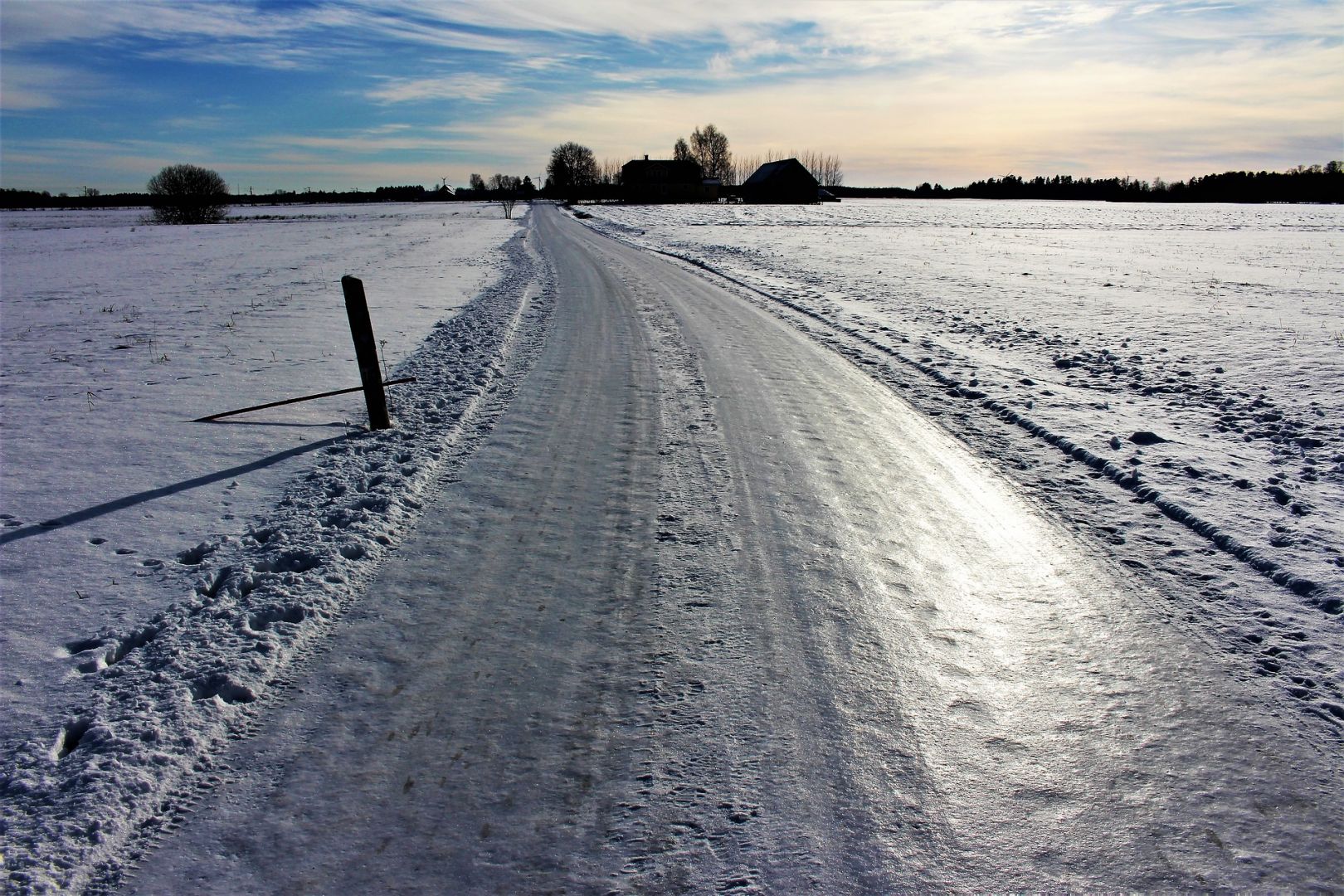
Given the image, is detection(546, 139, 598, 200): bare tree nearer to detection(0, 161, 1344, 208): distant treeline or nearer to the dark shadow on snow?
detection(0, 161, 1344, 208): distant treeline

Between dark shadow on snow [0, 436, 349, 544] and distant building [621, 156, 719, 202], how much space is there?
10547cm

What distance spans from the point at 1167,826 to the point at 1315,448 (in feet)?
17.0

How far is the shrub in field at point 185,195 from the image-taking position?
57.2 meters

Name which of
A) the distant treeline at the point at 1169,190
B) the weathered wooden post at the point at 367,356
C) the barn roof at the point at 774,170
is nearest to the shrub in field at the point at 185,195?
the barn roof at the point at 774,170

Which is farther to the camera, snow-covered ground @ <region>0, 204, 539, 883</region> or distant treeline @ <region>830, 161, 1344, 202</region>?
distant treeline @ <region>830, 161, 1344, 202</region>

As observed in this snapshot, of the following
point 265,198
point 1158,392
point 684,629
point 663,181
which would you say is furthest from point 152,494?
point 265,198

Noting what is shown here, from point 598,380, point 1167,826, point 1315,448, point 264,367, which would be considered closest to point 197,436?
point 264,367

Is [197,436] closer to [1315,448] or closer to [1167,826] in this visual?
[1167,826]

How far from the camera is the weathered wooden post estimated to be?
6457 millimetres

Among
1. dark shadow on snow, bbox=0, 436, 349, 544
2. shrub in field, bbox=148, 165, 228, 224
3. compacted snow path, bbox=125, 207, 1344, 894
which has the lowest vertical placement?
compacted snow path, bbox=125, 207, 1344, 894

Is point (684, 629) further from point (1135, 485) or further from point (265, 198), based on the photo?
point (265, 198)

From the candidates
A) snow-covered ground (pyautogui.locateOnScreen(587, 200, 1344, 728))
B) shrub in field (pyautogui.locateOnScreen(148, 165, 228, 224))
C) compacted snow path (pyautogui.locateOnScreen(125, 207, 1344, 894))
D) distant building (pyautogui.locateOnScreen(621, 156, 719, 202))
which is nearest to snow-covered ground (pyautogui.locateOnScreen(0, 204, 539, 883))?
compacted snow path (pyautogui.locateOnScreen(125, 207, 1344, 894))

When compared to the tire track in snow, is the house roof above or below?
above

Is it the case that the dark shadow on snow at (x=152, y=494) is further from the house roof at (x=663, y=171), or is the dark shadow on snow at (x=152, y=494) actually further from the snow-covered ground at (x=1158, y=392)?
the house roof at (x=663, y=171)
